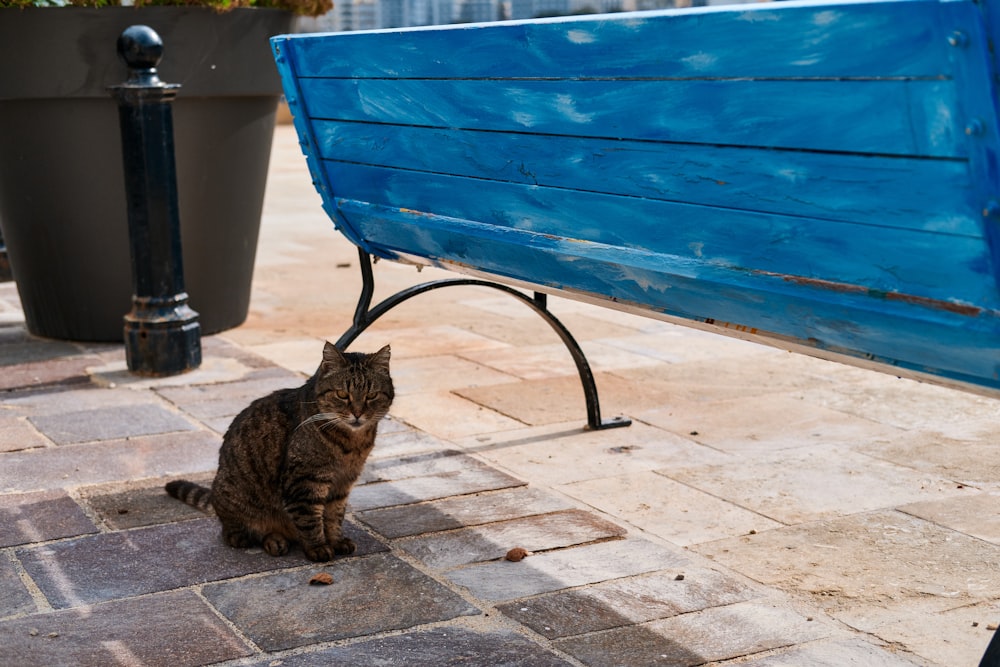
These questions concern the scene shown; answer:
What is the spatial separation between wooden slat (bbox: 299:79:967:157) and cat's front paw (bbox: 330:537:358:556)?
1013 millimetres

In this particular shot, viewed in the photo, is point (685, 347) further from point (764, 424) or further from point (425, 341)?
point (764, 424)

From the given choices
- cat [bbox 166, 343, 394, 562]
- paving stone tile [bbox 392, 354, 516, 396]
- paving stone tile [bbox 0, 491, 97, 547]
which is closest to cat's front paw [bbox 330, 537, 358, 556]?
cat [bbox 166, 343, 394, 562]

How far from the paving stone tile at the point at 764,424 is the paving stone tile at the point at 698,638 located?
126cm

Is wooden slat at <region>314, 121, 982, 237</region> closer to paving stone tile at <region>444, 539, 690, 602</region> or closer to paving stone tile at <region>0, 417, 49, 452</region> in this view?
paving stone tile at <region>444, 539, 690, 602</region>

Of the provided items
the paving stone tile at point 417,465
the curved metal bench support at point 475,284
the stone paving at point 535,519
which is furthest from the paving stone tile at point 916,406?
the paving stone tile at point 417,465

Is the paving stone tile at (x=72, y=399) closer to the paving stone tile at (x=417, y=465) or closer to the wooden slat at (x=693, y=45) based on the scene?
the paving stone tile at (x=417, y=465)

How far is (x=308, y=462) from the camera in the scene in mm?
2994

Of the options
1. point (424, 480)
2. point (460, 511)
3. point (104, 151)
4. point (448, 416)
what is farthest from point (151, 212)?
point (460, 511)

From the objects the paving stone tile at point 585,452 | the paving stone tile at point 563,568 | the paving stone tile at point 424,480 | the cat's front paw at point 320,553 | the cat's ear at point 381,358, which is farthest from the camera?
the paving stone tile at point 585,452

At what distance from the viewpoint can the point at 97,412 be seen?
169 inches

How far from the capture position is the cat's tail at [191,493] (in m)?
3.31

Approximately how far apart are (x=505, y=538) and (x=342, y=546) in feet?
1.32

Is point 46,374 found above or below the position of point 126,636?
below

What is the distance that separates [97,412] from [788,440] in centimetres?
229
